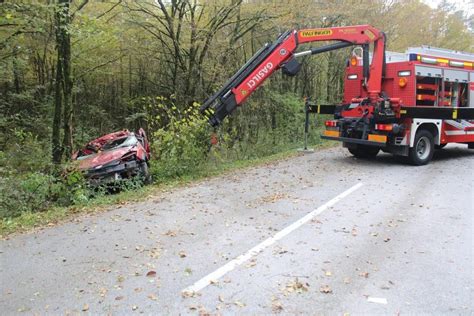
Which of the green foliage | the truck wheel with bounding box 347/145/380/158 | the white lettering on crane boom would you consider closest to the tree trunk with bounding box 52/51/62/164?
the green foliage

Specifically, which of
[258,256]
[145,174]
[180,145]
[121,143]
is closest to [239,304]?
[258,256]

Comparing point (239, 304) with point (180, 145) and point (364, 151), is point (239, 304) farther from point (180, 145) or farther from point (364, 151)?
point (364, 151)

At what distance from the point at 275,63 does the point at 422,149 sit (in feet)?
15.8

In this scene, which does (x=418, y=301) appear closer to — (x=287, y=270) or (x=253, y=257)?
(x=287, y=270)

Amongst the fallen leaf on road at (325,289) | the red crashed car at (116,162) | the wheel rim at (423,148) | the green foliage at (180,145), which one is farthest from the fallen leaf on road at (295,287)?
the wheel rim at (423,148)

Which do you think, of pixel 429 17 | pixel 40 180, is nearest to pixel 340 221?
pixel 40 180

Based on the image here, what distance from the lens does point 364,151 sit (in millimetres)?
12867

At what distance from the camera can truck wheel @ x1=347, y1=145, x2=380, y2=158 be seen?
42.0ft

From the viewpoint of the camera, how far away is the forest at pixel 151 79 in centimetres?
1027

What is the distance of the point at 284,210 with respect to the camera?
724 centimetres

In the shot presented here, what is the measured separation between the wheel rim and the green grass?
4.63 metres

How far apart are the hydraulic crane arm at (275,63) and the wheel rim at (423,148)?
1.80m

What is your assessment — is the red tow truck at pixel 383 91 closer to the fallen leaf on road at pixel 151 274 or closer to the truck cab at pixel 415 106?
the truck cab at pixel 415 106

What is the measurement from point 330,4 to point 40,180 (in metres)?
13.2
